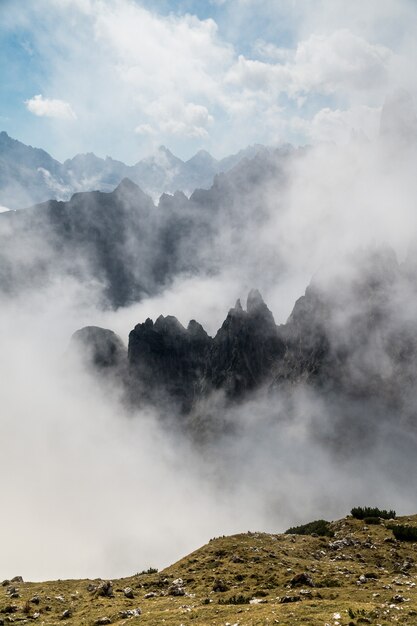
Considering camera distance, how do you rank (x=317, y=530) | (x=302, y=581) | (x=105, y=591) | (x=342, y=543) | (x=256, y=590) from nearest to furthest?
(x=256, y=590), (x=302, y=581), (x=105, y=591), (x=342, y=543), (x=317, y=530)

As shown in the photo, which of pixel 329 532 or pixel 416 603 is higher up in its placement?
pixel 329 532

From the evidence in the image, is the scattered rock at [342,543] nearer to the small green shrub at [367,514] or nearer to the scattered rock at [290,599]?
the small green shrub at [367,514]

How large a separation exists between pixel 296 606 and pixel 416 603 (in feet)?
22.0

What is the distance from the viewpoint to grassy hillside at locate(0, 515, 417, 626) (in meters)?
25.0

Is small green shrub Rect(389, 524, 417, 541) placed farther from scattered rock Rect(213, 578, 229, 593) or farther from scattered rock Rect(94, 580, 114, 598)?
scattered rock Rect(94, 580, 114, 598)

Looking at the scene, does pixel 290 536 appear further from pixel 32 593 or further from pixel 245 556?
pixel 32 593

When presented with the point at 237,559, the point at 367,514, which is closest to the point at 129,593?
the point at 237,559

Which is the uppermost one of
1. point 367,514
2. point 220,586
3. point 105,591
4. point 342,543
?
point 367,514

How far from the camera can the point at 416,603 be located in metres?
25.5

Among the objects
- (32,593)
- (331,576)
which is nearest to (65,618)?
(32,593)

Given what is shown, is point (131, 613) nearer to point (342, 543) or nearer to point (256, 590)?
point (256, 590)

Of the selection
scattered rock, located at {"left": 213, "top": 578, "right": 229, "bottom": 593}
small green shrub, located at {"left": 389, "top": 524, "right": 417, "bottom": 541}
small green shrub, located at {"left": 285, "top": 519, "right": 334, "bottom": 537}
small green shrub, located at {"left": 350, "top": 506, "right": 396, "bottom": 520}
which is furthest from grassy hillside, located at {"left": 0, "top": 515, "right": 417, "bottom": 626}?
small green shrub, located at {"left": 350, "top": 506, "right": 396, "bottom": 520}

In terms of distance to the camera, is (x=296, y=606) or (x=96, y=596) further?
(x=96, y=596)

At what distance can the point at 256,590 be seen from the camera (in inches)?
1308
